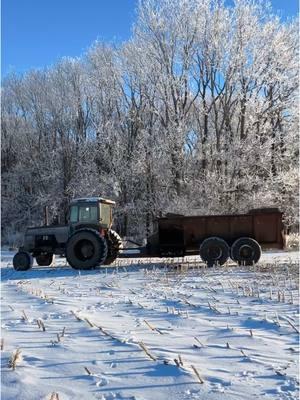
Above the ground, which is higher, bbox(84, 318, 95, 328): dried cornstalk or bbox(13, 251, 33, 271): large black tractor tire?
bbox(13, 251, 33, 271): large black tractor tire

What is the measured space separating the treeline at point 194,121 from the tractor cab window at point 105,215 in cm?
970

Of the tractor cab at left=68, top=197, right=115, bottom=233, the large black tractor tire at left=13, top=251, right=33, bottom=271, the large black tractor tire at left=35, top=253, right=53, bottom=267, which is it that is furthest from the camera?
the large black tractor tire at left=35, top=253, right=53, bottom=267

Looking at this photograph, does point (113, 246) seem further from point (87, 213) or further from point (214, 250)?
point (214, 250)

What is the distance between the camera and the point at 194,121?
30531 mm

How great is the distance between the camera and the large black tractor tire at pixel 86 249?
48.5 feet

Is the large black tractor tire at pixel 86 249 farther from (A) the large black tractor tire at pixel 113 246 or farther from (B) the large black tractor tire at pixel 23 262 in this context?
(B) the large black tractor tire at pixel 23 262

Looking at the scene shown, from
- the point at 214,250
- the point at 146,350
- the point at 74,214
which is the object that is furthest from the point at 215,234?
the point at 146,350

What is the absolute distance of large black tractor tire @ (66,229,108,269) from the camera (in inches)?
583

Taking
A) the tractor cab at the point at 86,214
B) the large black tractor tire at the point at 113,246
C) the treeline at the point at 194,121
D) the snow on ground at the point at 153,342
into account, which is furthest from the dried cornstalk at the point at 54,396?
the treeline at the point at 194,121

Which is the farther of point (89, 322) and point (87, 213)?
point (87, 213)

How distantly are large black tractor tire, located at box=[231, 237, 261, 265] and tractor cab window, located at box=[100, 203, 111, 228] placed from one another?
4.10 m

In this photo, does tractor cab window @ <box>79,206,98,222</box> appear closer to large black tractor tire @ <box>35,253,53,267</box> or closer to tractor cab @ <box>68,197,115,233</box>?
tractor cab @ <box>68,197,115,233</box>

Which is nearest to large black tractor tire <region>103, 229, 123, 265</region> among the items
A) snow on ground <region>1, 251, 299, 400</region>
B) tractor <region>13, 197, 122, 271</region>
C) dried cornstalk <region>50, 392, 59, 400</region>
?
tractor <region>13, 197, 122, 271</region>

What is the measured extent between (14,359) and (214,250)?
35.6ft
